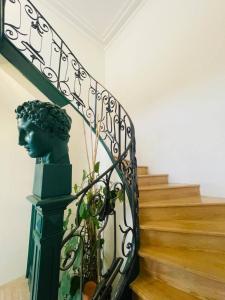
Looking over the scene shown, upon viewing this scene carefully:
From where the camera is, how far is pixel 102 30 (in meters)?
5.02

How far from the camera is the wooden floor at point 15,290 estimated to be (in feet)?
7.47

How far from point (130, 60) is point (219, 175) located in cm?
339

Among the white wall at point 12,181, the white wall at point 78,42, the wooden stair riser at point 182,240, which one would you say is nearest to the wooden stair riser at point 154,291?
the wooden stair riser at point 182,240

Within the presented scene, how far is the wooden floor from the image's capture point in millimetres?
2277

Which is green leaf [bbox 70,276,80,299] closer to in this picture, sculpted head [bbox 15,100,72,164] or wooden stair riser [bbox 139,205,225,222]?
wooden stair riser [bbox 139,205,225,222]

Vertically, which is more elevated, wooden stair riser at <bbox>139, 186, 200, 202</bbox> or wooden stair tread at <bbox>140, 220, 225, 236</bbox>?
wooden stair riser at <bbox>139, 186, 200, 202</bbox>

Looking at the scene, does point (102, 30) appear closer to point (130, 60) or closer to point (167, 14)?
point (130, 60)

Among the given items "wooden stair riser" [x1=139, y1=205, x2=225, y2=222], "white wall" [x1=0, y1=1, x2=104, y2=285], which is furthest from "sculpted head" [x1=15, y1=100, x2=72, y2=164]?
"white wall" [x1=0, y1=1, x2=104, y2=285]

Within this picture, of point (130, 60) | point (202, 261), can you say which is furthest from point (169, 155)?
point (130, 60)

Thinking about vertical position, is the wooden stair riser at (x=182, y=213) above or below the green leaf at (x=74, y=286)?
above

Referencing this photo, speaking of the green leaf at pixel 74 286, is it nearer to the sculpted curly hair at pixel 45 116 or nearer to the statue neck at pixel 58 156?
the statue neck at pixel 58 156

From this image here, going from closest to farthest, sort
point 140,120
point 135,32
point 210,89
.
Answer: point 210,89 < point 140,120 < point 135,32

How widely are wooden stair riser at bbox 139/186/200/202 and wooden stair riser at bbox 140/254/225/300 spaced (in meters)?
0.73

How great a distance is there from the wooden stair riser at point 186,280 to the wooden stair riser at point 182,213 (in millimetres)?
435
